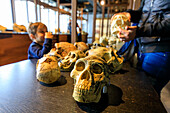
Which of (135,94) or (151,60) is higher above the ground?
(151,60)

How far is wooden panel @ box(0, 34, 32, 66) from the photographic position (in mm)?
1898

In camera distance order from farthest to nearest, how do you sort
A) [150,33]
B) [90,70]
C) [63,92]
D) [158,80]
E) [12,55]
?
[12,55]
[158,80]
[150,33]
[63,92]
[90,70]

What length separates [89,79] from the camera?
587 millimetres

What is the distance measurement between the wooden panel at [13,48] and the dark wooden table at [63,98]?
1.17 metres

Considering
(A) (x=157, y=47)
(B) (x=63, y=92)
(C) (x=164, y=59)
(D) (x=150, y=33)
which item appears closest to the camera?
(B) (x=63, y=92)

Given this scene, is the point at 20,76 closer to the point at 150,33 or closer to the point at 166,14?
the point at 150,33

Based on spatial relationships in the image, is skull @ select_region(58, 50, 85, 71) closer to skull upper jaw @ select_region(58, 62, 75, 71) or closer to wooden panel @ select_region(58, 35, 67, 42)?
skull upper jaw @ select_region(58, 62, 75, 71)

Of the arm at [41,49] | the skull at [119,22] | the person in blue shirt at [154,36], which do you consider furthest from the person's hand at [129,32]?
the arm at [41,49]

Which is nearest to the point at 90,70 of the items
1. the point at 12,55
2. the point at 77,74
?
the point at 77,74

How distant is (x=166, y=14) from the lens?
40.3 inches

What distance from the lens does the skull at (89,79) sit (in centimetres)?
57

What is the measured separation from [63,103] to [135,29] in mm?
863

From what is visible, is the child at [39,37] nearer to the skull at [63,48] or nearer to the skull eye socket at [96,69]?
the skull at [63,48]

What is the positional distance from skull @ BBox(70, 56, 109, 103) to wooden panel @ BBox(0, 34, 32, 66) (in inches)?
73.6
